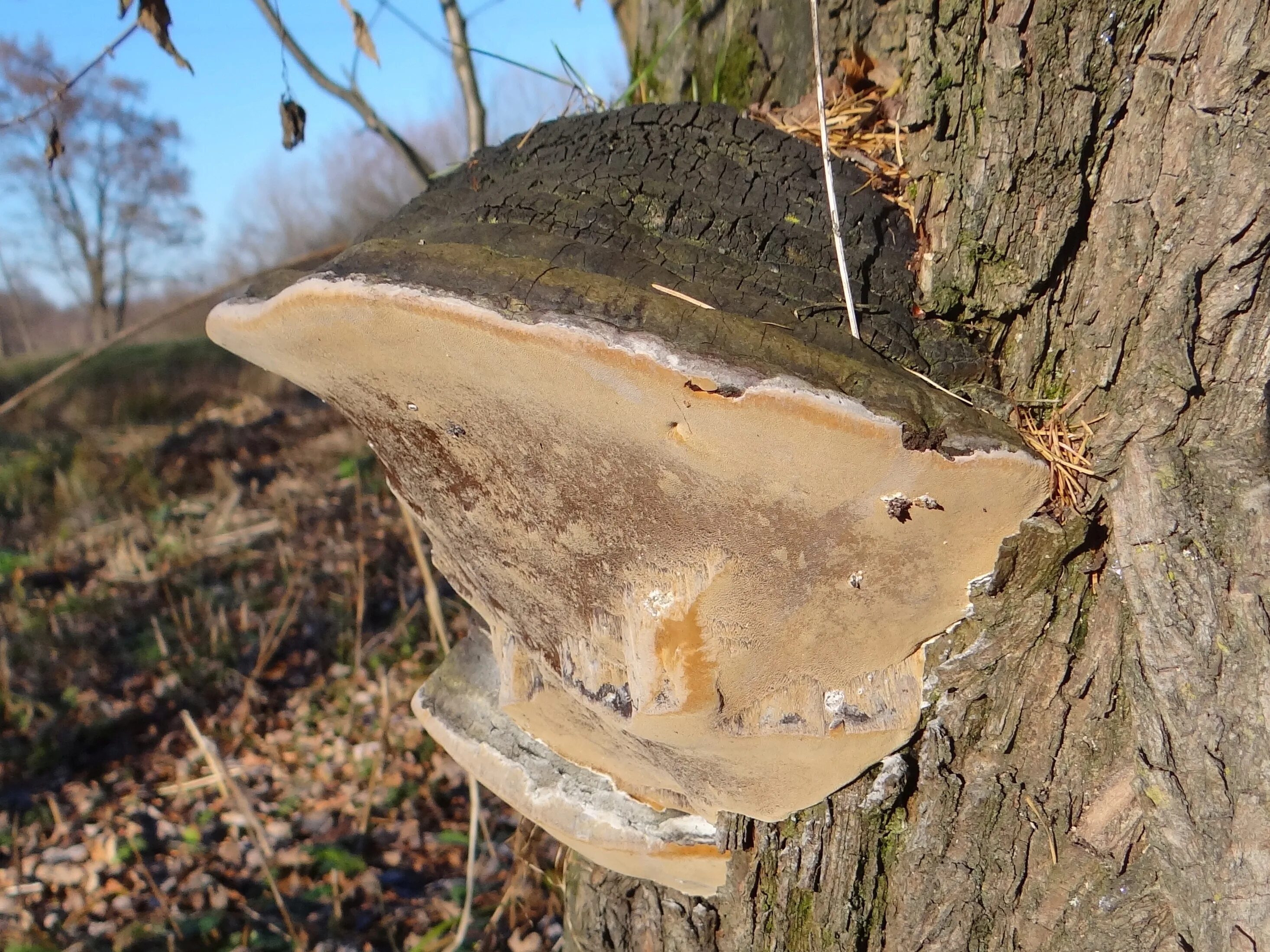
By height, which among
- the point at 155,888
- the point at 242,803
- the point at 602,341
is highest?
the point at 602,341

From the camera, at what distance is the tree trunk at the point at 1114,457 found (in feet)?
2.89

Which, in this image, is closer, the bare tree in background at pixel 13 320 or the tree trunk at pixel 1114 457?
the tree trunk at pixel 1114 457

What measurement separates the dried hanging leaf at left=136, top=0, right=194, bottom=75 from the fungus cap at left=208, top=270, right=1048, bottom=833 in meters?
0.93

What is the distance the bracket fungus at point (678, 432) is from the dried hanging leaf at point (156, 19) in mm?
850

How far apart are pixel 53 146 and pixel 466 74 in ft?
3.22

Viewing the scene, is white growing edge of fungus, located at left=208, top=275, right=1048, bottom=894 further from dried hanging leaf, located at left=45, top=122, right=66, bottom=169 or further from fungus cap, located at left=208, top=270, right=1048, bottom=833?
dried hanging leaf, located at left=45, top=122, right=66, bottom=169

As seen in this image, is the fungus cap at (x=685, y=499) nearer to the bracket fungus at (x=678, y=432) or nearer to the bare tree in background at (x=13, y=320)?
the bracket fungus at (x=678, y=432)

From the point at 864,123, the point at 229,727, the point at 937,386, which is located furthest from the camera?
the point at 229,727

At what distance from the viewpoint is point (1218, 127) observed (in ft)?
2.80

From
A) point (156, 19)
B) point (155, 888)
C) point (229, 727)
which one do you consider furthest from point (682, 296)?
point (229, 727)

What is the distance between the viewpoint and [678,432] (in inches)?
29.3

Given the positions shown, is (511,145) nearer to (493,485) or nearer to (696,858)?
(493,485)

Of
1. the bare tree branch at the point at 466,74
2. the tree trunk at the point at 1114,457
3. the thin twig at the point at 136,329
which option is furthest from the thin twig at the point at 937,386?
the bare tree branch at the point at 466,74

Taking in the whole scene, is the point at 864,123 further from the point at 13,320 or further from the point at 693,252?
the point at 13,320
